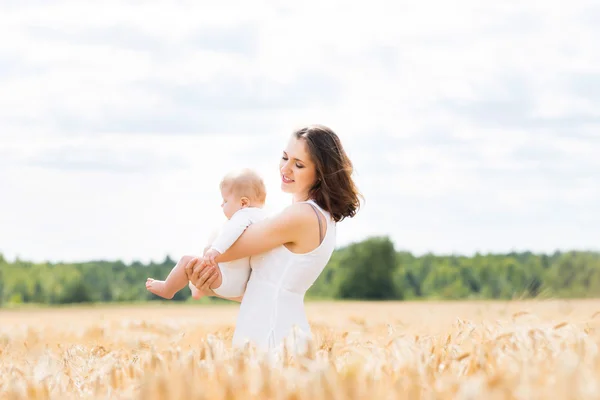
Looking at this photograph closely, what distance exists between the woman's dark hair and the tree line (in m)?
31.7

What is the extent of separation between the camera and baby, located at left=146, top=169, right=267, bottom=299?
16.1 ft

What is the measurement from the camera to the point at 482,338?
11.8ft

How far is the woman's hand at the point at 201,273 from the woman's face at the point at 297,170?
2.32 ft

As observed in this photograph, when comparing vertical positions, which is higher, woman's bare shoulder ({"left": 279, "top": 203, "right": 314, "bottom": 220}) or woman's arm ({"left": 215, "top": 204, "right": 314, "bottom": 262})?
woman's bare shoulder ({"left": 279, "top": 203, "right": 314, "bottom": 220})

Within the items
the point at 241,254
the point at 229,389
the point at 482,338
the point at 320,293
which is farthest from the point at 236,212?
the point at 320,293

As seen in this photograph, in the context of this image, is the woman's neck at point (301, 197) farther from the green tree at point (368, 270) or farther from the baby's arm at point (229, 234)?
the green tree at point (368, 270)

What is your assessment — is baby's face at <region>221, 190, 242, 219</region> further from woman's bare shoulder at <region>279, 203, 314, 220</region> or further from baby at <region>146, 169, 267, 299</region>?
woman's bare shoulder at <region>279, 203, 314, 220</region>

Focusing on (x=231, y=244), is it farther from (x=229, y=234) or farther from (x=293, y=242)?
(x=293, y=242)

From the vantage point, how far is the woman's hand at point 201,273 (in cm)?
484

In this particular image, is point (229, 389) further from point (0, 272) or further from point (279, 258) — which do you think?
point (0, 272)

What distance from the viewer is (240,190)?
16.6ft

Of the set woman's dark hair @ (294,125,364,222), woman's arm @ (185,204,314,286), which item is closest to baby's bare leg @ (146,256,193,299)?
woman's arm @ (185,204,314,286)

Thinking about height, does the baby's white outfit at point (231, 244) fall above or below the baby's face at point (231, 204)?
below

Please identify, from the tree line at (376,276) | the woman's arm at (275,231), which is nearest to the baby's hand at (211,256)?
the woman's arm at (275,231)
